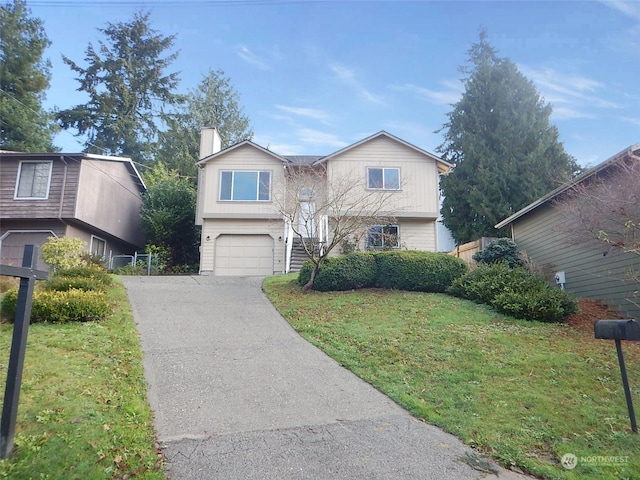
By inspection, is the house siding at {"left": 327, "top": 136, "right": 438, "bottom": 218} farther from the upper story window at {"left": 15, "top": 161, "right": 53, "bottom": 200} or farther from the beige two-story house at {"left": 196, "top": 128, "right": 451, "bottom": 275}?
the upper story window at {"left": 15, "top": 161, "right": 53, "bottom": 200}

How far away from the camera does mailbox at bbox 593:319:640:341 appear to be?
494cm

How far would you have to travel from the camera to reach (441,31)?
11680mm

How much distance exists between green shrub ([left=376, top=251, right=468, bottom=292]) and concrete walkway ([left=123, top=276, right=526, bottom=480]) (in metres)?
4.76

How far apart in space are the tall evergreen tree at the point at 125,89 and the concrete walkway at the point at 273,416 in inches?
1042

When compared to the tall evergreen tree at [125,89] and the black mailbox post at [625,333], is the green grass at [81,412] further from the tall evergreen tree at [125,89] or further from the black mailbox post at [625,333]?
the tall evergreen tree at [125,89]

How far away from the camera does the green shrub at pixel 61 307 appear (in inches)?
329

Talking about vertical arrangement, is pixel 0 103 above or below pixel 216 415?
above

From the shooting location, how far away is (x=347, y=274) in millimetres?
12922

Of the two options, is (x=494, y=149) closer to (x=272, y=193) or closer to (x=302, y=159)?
→ (x=302, y=159)

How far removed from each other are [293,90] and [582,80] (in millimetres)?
8994

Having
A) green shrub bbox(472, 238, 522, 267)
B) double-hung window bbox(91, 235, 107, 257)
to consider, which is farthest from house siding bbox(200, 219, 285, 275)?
green shrub bbox(472, 238, 522, 267)

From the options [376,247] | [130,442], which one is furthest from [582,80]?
[130,442]

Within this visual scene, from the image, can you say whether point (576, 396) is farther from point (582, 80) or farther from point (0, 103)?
point (0, 103)

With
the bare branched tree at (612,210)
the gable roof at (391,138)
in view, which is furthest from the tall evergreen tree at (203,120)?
the bare branched tree at (612,210)
